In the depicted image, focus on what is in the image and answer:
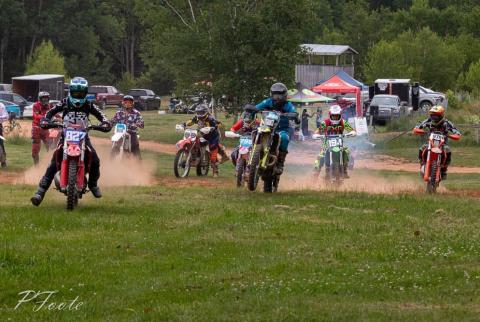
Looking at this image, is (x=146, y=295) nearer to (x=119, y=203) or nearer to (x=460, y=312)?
(x=460, y=312)

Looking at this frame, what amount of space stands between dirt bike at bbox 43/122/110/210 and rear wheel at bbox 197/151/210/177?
9594mm

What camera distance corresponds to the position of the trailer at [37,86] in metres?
69.7

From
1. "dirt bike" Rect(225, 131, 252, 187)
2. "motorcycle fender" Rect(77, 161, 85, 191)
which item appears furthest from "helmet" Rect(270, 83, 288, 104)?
"motorcycle fender" Rect(77, 161, 85, 191)

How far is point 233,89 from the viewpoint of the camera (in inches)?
1607

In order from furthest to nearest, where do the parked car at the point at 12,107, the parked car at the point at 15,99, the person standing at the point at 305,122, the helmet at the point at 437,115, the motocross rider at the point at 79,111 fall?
the parked car at the point at 15,99
the parked car at the point at 12,107
the person standing at the point at 305,122
the helmet at the point at 437,115
the motocross rider at the point at 79,111

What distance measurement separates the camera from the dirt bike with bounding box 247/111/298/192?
1667 cm

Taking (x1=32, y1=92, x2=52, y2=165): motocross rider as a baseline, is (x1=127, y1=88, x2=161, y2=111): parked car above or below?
below

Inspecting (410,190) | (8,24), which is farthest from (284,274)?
(8,24)

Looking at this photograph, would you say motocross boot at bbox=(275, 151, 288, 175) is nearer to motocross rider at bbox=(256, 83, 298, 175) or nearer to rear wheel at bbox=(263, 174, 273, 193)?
motocross rider at bbox=(256, 83, 298, 175)

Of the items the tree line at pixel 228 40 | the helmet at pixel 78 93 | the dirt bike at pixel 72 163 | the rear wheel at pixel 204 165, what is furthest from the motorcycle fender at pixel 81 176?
the tree line at pixel 228 40

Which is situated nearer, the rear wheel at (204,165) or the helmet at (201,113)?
the helmet at (201,113)

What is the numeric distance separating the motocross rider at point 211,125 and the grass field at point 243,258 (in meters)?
7.48

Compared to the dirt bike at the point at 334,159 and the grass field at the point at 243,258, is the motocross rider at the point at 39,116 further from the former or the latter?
the grass field at the point at 243,258

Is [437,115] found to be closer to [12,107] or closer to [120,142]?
[120,142]
